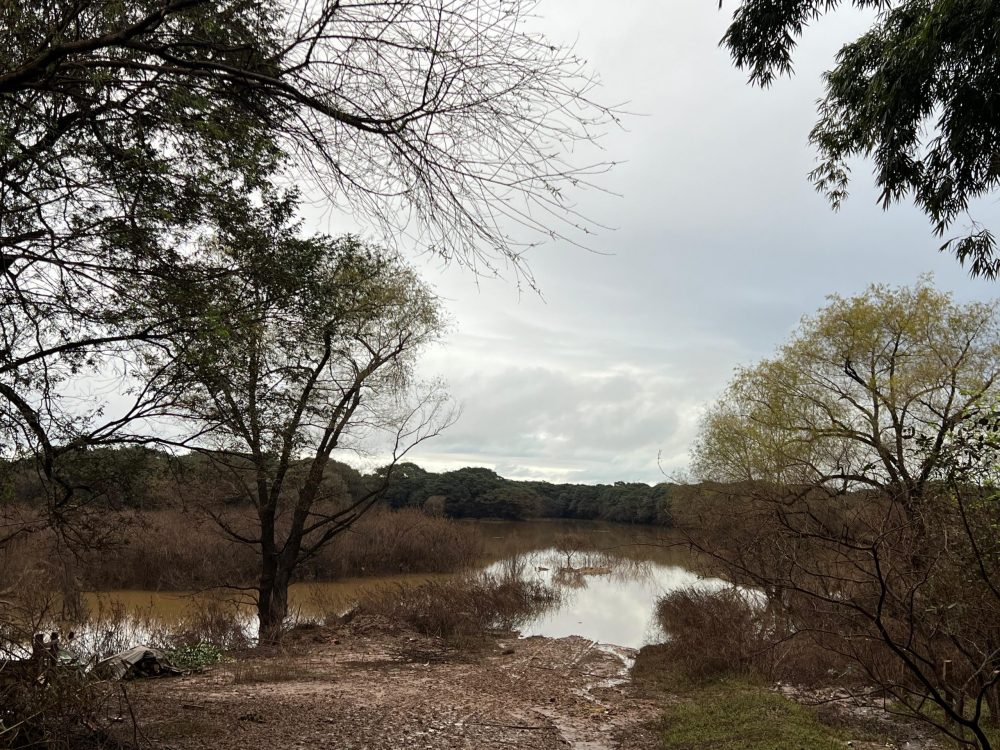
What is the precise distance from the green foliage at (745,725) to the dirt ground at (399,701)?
1.22ft

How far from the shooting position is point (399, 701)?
821 cm

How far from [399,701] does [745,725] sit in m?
4.17

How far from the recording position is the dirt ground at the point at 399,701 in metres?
6.32

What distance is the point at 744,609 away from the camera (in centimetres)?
1382

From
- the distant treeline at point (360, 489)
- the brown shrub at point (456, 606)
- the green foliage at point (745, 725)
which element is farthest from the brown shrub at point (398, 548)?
the green foliage at point (745, 725)

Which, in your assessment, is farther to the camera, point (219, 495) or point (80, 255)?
point (219, 495)

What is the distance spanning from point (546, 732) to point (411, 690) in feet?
7.92

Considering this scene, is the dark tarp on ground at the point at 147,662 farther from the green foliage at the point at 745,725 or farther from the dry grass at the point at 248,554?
the green foliage at the point at 745,725

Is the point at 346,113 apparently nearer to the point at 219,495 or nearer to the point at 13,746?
the point at 13,746

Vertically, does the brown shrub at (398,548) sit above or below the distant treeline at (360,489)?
below

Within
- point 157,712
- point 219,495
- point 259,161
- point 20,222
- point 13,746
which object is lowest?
point 157,712

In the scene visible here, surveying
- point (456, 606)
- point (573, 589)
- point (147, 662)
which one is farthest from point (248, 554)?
point (147, 662)

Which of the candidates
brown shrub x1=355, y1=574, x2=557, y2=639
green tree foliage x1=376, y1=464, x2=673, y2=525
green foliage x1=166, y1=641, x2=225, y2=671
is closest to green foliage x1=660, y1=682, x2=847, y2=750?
brown shrub x1=355, y1=574, x2=557, y2=639

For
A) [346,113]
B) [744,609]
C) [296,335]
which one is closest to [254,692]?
[296,335]
